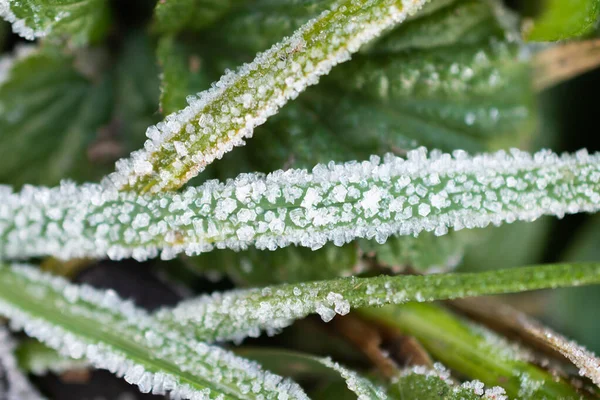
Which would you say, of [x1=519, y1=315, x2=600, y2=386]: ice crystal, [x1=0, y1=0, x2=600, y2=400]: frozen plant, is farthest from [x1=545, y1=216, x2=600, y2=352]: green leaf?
[x1=519, y1=315, x2=600, y2=386]: ice crystal

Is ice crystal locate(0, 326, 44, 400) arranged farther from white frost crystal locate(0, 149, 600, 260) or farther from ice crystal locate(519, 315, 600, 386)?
ice crystal locate(519, 315, 600, 386)

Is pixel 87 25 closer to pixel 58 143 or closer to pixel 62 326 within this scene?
pixel 58 143

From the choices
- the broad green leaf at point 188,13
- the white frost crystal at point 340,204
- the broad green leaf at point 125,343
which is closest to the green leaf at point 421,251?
the white frost crystal at point 340,204

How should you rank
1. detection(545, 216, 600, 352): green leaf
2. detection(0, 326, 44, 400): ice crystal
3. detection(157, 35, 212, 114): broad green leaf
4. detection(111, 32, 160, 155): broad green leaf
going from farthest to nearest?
1. detection(545, 216, 600, 352): green leaf
2. detection(111, 32, 160, 155): broad green leaf
3. detection(0, 326, 44, 400): ice crystal
4. detection(157, 35, 212, 114): broad green leaf

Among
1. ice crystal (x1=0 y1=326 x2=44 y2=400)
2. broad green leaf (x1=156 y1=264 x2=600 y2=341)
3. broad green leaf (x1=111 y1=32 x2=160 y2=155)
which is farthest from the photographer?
broad green leaf (x1=111 y1=32 x2=160 y2=155)

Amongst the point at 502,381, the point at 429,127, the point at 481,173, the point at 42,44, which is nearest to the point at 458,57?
the point at 429,127

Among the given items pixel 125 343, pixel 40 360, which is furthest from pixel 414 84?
pixel 40 360
